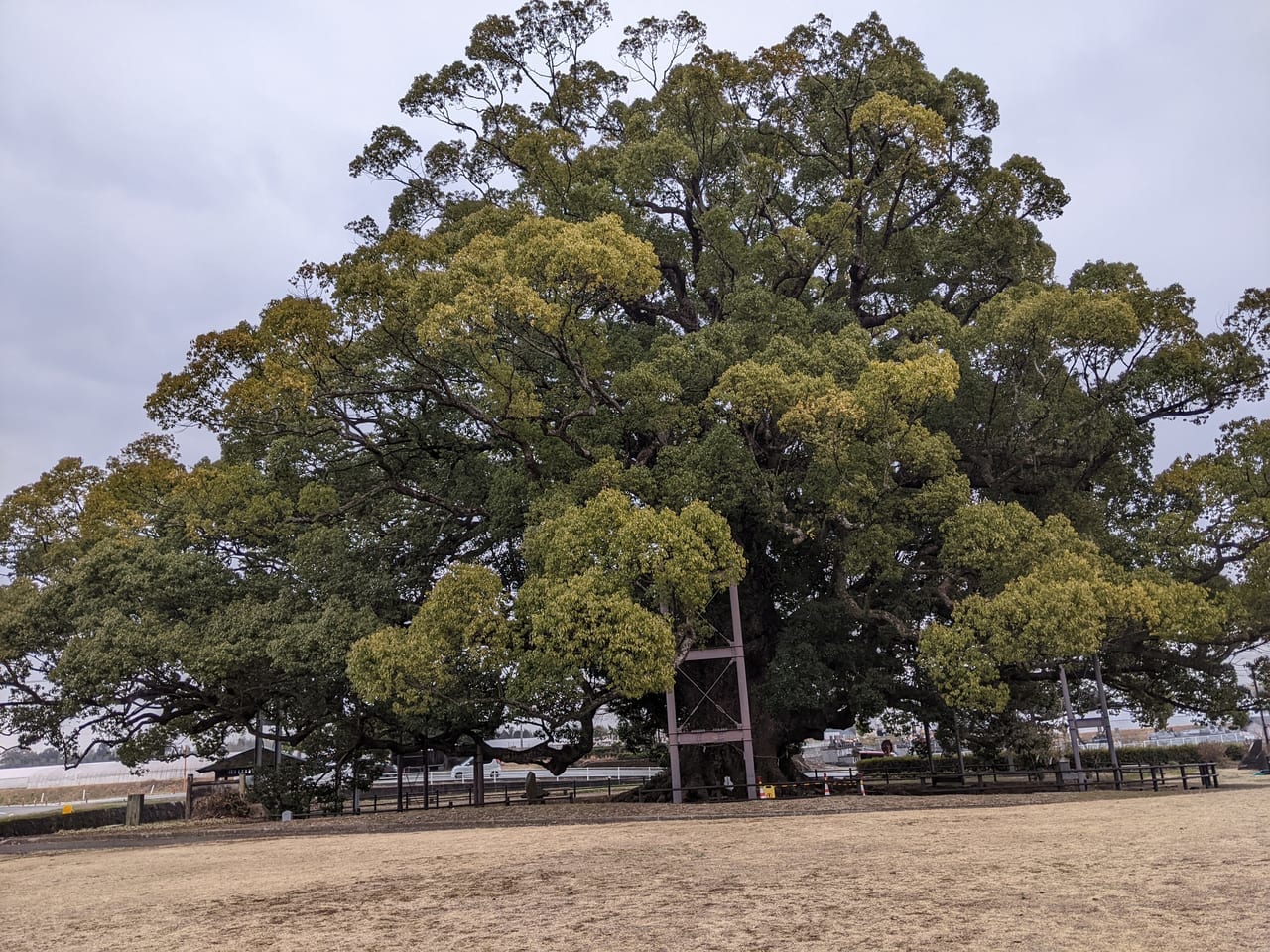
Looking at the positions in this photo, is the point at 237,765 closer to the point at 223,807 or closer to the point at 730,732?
the point at 223,807

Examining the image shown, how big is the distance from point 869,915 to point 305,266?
Result: 1492 cm

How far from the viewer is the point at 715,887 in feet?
24.3

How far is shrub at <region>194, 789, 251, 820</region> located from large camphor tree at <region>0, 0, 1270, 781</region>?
6.08ft

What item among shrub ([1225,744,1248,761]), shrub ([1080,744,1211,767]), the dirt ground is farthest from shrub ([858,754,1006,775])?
the dirt ground

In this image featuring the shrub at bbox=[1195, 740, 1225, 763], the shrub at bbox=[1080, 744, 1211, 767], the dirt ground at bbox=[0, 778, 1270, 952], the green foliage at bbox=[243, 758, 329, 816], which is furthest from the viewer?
the shrub at bbox=[1195, 740, 1225, 763]

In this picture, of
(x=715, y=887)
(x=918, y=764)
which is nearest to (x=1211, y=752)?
(x=918, y=764)

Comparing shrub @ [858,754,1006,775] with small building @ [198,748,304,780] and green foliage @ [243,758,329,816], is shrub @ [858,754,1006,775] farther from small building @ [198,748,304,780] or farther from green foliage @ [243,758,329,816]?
small building @ [198,748,304,780]

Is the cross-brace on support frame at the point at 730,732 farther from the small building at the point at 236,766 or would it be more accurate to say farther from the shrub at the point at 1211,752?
the shrub at the point at 1211,752

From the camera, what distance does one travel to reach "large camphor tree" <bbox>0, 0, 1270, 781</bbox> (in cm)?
1525

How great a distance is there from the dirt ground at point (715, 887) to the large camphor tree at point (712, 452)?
404 centimetres

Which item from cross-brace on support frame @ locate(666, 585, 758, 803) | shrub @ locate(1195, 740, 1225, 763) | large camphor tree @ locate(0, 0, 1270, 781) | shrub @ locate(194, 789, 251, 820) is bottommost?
shrub @ locate(1195, 740, 1225, 763)

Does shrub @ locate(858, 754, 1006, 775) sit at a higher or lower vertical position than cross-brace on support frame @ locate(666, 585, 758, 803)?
lower

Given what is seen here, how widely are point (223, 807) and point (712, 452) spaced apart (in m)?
13.9

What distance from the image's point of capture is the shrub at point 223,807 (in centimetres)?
2031
